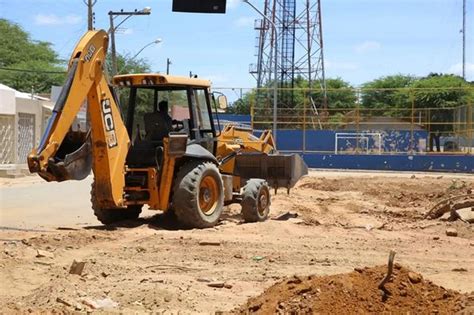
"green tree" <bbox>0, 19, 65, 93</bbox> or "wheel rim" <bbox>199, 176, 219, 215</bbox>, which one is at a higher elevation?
"green tree" <bbox>0, 19, 65, 93</bbox>

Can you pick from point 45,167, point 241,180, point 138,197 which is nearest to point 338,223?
point 241,180

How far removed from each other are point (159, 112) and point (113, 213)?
2120 mm

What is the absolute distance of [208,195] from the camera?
45.0 feet

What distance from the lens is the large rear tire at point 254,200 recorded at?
14336 mm

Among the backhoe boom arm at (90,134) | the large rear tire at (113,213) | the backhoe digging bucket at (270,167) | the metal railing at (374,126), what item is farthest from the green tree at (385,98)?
the backhoe boom arm at (90,134)

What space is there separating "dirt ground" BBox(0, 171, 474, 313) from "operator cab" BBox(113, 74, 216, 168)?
59.2 inches

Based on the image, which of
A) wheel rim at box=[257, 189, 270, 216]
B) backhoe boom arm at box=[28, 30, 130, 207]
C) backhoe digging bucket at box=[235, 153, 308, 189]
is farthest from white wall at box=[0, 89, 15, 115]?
backhoe boom arm at box=[28, 30, 130, 207]

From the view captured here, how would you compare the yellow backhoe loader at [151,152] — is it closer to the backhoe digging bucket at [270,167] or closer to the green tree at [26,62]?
the backhoe digging bucket at [270,167]

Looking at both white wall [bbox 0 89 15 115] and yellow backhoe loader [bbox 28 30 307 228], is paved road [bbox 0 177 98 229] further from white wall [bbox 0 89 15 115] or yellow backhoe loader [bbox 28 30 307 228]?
white wall [bbox 0 89 15 115]

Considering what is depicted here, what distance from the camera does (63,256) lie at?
10.1m

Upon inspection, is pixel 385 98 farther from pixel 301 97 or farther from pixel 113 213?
pixel 113 213

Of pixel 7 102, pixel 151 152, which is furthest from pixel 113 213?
pixel 7 102

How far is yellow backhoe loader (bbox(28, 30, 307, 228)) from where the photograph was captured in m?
11.4

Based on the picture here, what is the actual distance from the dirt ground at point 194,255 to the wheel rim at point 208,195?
19.3 inches
